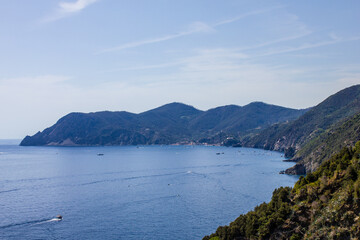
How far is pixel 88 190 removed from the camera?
115250 mm

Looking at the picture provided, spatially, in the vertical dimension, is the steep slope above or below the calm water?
above

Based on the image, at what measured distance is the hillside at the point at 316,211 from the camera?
143 feet

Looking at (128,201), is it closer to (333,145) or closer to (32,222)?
(32,222)

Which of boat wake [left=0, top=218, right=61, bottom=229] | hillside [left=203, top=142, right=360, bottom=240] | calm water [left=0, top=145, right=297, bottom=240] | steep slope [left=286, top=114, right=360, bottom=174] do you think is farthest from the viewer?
steep slope [left=286, top=114, right=360, bottom=174]

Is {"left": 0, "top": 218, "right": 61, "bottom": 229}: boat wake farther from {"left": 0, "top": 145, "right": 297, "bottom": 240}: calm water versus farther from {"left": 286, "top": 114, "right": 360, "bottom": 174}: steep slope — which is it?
{"left": 286, "top": 114, "right": 360, "bottom": 174}: steep slope

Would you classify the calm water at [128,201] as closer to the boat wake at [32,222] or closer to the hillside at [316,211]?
the boat wake at [32,222]

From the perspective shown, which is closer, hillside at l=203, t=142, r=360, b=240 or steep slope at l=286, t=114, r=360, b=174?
hillside at l=203, t=142, r=360, b=240

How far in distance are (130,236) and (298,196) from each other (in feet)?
113

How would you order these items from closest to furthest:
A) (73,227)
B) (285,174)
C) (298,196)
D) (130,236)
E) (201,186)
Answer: (298,196)
(130,236)
(73,227)
(201,186)
(285,174)

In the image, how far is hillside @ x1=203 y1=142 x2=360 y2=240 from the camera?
43.7 metres

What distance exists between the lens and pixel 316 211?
4744 cm

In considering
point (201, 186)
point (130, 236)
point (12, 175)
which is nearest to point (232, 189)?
point (201, 186)

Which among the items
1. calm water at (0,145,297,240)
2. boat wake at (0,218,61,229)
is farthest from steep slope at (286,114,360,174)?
boat wake at (0,218,61,229)

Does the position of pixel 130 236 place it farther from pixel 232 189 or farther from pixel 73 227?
pixel 232 189
